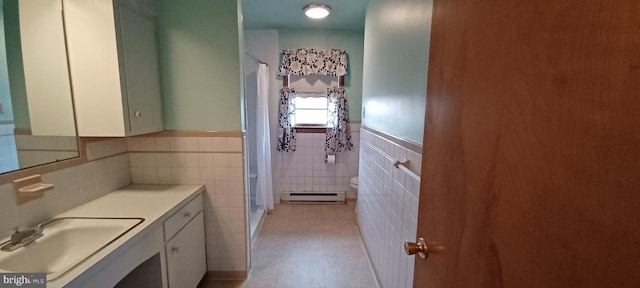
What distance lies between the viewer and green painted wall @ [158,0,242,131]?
1.77m

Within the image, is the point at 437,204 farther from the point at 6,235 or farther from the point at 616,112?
the point at 6,235

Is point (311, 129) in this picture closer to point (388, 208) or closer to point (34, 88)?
point (388, 208)

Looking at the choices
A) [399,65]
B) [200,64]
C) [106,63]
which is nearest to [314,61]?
[200,64]

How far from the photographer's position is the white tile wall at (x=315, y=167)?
3.51 m

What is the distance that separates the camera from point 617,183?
0.31 metres

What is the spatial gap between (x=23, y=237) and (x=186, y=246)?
2.46ft

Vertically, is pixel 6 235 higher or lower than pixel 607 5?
lower

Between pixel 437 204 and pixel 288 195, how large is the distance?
9.91 feet

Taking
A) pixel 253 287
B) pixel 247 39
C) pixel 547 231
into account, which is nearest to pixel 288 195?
pixel 253 287

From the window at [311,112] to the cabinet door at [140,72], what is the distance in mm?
1914

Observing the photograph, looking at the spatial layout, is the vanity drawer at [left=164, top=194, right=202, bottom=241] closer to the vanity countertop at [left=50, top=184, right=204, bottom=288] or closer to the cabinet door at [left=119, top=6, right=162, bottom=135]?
the vanity countertop at [left=50, top=184, right=204, bottom=288]

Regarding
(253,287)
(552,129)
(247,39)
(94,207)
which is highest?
(247,39)

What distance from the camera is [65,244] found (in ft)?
4.00

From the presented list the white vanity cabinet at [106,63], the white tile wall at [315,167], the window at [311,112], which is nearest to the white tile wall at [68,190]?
the white vanity cabinet at [106,63]
